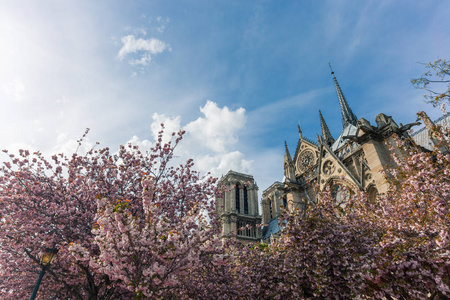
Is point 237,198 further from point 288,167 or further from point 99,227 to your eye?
point 99,227

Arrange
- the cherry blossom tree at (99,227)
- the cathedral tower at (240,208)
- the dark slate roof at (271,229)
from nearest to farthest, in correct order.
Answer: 1. the cherry blossom tree at (99,227)
2. the dark slate roof at (271,229)
3. the cathedral tower at (240,208)

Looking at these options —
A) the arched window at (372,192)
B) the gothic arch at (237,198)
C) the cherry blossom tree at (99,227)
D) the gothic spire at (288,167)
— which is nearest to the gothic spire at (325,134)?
the gothic spire at (288,167)

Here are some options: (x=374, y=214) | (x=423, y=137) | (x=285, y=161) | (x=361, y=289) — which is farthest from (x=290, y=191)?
(x=361, y=289)

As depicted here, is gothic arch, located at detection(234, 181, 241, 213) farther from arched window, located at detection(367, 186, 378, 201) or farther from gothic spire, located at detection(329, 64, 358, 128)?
arched window, located at detection(367, 186, 378, 201)

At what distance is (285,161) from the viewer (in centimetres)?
3750

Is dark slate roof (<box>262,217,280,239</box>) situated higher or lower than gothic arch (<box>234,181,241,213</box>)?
lower

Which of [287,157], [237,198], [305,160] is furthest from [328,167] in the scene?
[237,198]

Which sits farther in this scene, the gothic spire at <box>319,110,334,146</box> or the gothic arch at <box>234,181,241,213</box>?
the gothic arch at <box>234,181,241,213</box>

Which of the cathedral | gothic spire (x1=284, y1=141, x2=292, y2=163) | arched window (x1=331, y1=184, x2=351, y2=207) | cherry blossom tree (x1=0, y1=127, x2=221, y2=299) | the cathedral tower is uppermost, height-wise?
the cathedral tower

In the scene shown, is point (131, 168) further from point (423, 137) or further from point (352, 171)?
point (423, 137)

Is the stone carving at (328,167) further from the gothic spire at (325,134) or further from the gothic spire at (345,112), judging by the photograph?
the gothic spire at (325,134)

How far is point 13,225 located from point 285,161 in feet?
105

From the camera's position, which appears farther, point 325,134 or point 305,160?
point 325,134

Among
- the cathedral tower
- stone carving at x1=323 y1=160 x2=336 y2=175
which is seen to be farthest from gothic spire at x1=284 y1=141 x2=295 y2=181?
the cathedral tower
